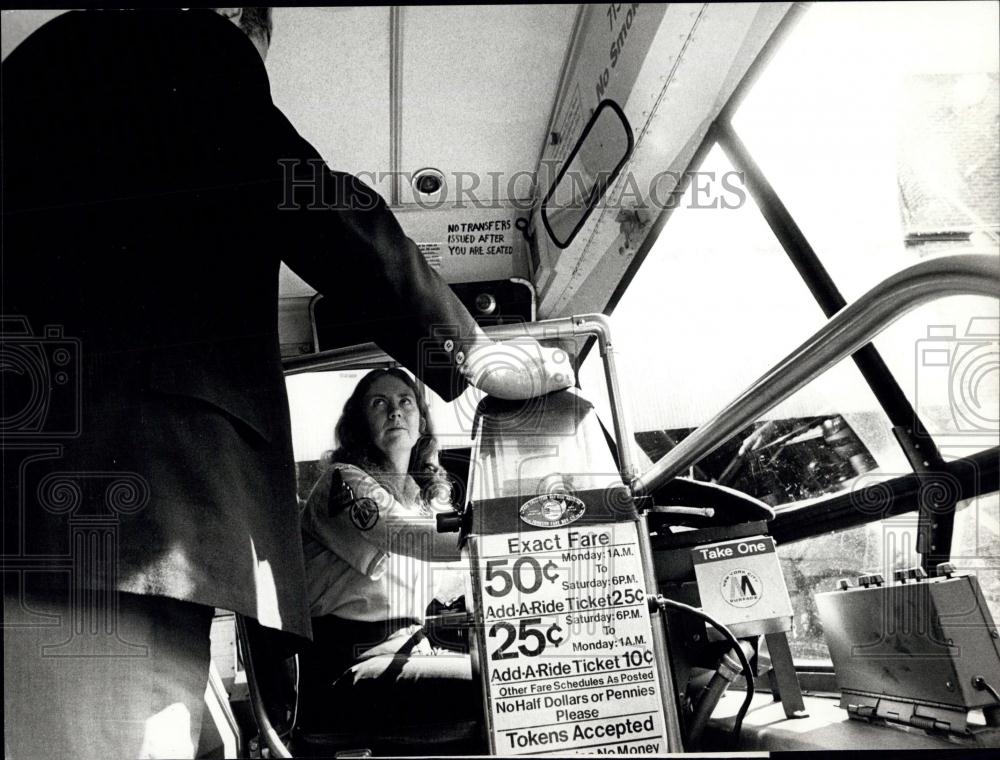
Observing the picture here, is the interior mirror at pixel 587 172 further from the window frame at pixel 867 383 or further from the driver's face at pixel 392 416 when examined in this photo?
the driver's face at pixel 392 416

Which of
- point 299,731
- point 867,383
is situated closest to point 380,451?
point 299,731

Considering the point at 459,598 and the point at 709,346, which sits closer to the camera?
the point at 459,598

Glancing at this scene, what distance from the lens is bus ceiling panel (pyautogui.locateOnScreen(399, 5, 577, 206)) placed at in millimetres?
1883

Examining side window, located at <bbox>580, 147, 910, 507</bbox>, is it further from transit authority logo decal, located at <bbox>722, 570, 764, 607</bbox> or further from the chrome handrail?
transit authority logo decal, located at <bbox>722, 570, 764, 607</bbox>

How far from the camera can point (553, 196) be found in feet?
6.38

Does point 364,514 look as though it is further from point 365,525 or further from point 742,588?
point 742,588

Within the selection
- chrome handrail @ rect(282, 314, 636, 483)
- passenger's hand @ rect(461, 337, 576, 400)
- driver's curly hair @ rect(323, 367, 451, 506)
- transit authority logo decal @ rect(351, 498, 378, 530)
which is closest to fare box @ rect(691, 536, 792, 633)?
chrome handrail @ rect(282, 314, 636, 483)

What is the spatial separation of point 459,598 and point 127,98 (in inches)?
48.3

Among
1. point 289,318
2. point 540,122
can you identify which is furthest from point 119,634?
point 540,122

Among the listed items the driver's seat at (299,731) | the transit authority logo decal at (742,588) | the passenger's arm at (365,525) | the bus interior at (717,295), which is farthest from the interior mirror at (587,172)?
the driver's seat at (299,731)

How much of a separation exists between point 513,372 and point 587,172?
1.98 feet

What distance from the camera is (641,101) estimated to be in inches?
73.4

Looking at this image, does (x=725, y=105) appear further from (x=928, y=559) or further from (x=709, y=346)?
(x=928, y=559)

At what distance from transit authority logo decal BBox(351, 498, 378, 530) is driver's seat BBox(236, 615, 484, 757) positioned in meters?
0.30
